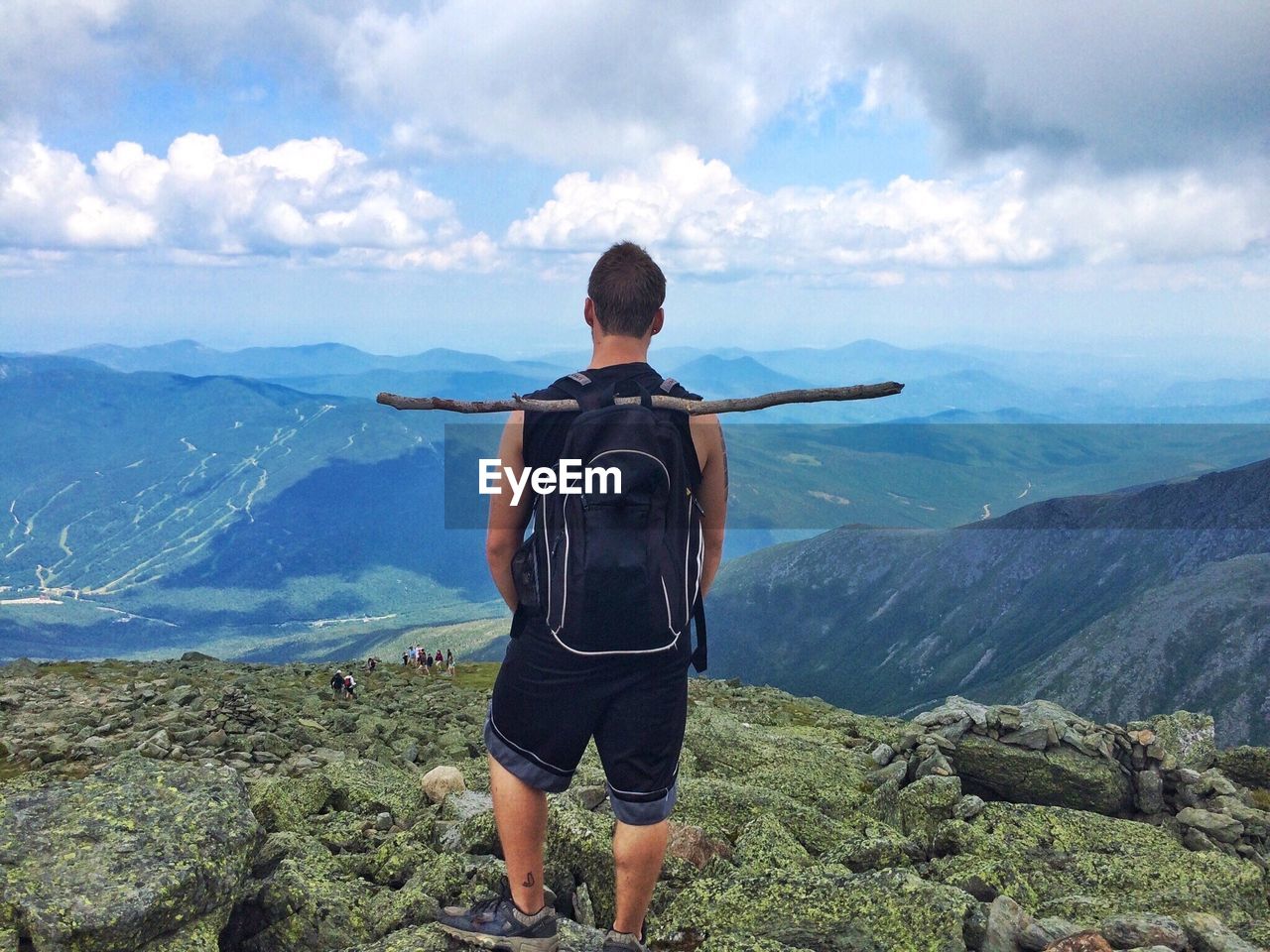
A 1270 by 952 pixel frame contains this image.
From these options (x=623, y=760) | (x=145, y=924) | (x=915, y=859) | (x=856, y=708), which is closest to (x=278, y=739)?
(x=145, y=924)

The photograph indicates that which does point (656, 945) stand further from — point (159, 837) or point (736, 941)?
point (159, 837)

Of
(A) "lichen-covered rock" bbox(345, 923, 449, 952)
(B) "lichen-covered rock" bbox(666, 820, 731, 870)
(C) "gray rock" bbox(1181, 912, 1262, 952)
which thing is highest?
(A) "lichen-covered rock" bbox(345, 923, 449, 952)

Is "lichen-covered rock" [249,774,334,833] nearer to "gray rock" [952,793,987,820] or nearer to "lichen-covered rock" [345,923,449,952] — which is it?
"lichen-covered rock" [345,923,449,952]

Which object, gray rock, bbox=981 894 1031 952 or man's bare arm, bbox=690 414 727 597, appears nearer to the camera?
man's bare arm, bbox=690 414 727 597

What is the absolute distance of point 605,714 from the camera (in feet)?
22.2

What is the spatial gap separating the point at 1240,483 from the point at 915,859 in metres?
181

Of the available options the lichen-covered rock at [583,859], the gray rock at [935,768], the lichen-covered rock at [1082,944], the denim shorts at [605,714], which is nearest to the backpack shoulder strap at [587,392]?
the denim shorts at [605,714]

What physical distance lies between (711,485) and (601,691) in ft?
6.06

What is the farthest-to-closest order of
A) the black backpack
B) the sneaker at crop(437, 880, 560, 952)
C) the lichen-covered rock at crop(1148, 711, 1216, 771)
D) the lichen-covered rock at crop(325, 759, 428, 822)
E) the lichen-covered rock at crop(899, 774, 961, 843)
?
the lichen-covered rock at crop(1148, 711, 1216, 771) → the lichen-covered rock at crop(899, 774, 961, 843) → the lichen-covered rock at crop(325, 759, 428, 822) → the sneaker at crop(437, 880, 560, 952) → the black backpack

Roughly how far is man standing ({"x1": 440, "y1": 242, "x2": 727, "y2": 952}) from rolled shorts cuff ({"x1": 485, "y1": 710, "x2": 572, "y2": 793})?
1cm

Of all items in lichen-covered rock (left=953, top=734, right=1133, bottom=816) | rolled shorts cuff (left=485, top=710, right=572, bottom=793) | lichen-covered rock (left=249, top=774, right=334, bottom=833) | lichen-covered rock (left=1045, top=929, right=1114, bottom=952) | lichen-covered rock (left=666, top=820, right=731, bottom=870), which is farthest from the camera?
lichen-covered rock (left=953, top=734, right=1133, bottom=816)

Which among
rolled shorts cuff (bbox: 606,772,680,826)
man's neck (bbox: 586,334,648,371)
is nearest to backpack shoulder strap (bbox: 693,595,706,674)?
rolled shorts cuff (bbox: 606,772,680,826)

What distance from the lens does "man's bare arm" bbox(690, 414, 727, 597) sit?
6.71m

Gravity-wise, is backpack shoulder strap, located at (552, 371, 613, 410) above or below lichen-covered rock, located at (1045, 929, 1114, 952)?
above
